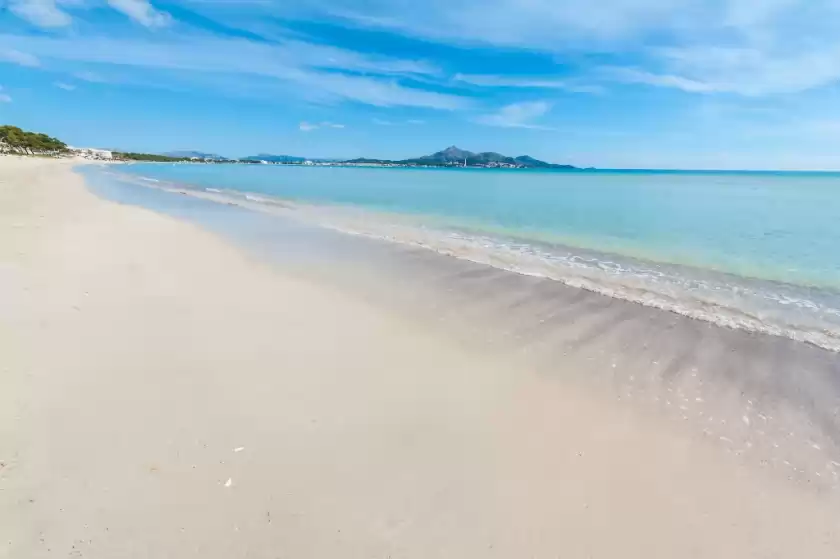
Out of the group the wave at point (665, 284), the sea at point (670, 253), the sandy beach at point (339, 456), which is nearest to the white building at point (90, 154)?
the sea at point (670, 253)

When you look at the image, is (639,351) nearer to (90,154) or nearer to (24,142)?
(24,142)

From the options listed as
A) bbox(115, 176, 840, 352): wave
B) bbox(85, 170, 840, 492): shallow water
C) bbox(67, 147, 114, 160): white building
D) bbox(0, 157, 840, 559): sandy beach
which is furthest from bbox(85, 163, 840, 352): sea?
bbox(67, 147, 114, 160): white building

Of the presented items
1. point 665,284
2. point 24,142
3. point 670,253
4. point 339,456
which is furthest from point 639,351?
point 24,142

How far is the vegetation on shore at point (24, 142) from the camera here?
245 feet

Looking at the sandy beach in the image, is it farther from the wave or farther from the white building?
the white building

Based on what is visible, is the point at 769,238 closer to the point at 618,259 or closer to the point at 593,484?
the point at 618,259

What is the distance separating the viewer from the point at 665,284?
28.6ft

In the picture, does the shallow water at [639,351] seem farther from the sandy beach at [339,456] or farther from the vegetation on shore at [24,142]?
the vegetation on shore at [24,142]

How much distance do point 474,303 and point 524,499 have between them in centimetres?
435

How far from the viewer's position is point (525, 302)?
7285 millimetres

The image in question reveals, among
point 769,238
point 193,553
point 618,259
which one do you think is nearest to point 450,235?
point 618,259

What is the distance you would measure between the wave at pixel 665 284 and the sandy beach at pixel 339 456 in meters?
1.07

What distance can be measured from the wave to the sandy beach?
1.07 m

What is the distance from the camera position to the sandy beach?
8.67 feet
